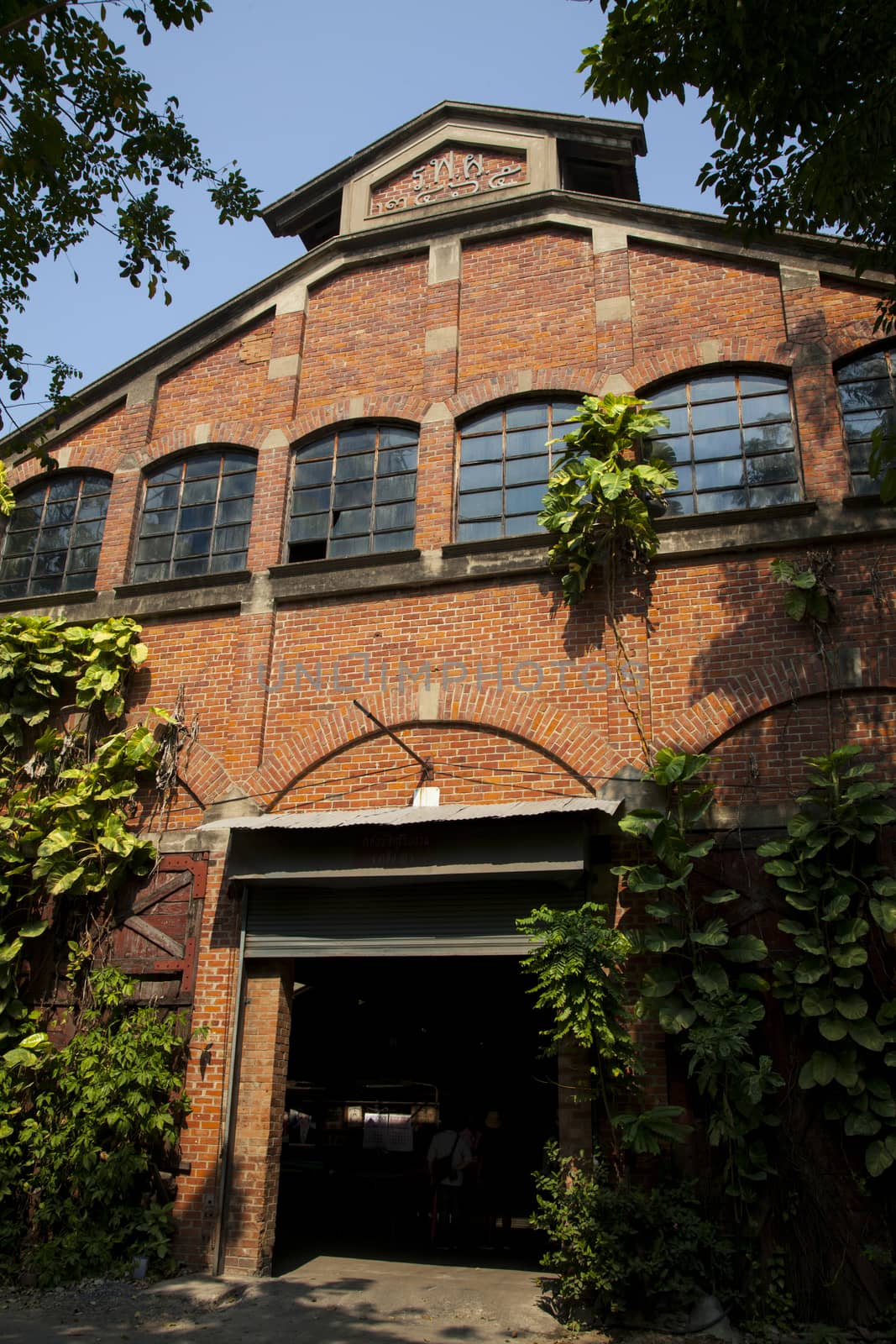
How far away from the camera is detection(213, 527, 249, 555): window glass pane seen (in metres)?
12.1

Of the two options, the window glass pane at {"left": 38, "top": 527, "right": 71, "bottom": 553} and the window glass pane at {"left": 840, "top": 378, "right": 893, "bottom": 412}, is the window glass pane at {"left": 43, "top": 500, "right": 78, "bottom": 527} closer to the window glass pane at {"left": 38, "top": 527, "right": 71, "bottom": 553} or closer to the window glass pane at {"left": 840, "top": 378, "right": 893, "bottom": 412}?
the window glass pane at {"left": 38, "top": 527, "right": 71, "bottom": 553}

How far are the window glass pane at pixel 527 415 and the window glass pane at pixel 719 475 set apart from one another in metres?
1.83

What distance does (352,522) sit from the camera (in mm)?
11633

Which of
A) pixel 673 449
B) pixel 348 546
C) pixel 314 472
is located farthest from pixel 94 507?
pixel 673 449

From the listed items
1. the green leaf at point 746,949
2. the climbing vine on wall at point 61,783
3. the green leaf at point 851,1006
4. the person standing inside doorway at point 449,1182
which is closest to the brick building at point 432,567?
the climbing vine on wall at point 61,783

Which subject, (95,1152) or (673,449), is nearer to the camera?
(95,1152)

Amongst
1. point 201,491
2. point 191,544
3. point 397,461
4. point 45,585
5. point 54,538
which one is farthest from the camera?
point 54,538

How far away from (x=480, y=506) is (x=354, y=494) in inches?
59.9

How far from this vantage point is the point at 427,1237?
40.4 feet

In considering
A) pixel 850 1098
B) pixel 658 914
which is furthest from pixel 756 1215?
pixel 658 914

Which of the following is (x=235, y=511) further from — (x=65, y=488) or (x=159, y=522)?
(x=65, y=488)

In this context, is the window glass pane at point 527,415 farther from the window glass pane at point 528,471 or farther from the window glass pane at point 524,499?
the window glass pane at point 524,499

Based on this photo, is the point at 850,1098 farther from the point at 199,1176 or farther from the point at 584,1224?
the point at 199,1176

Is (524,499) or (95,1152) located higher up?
(524,499)
